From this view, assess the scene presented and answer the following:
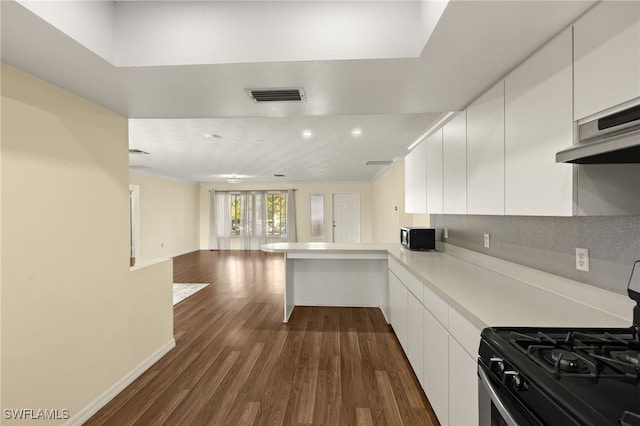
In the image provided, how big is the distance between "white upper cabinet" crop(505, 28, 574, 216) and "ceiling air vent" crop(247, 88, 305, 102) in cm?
130

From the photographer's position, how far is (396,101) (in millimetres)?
2172

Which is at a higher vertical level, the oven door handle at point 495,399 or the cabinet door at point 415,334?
the oven door handle at point 495,399

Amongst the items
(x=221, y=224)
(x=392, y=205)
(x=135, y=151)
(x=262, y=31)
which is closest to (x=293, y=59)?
(x=262, y=31)

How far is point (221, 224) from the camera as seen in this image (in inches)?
396

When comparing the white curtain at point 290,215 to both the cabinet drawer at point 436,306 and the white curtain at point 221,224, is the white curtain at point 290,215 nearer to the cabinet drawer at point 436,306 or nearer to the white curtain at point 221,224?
the white curtain at point 221,224

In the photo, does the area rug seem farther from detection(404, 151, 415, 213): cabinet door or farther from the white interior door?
the white interior door

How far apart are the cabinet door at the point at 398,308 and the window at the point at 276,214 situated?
7.10 metres

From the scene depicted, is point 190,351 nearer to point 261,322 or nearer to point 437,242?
point 261,322

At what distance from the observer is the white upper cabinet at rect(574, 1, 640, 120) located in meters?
0.94

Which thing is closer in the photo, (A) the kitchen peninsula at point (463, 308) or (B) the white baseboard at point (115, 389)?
(A) the kitchen peninsula at point (463, 308)

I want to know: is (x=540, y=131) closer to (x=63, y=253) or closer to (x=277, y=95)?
(x=277, y=95)

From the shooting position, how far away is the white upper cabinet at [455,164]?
7.04 feet

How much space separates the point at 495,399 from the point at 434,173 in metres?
2.06

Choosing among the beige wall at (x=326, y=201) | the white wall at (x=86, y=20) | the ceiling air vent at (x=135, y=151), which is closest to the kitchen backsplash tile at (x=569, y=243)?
the white wall at (x=86, y=20)
